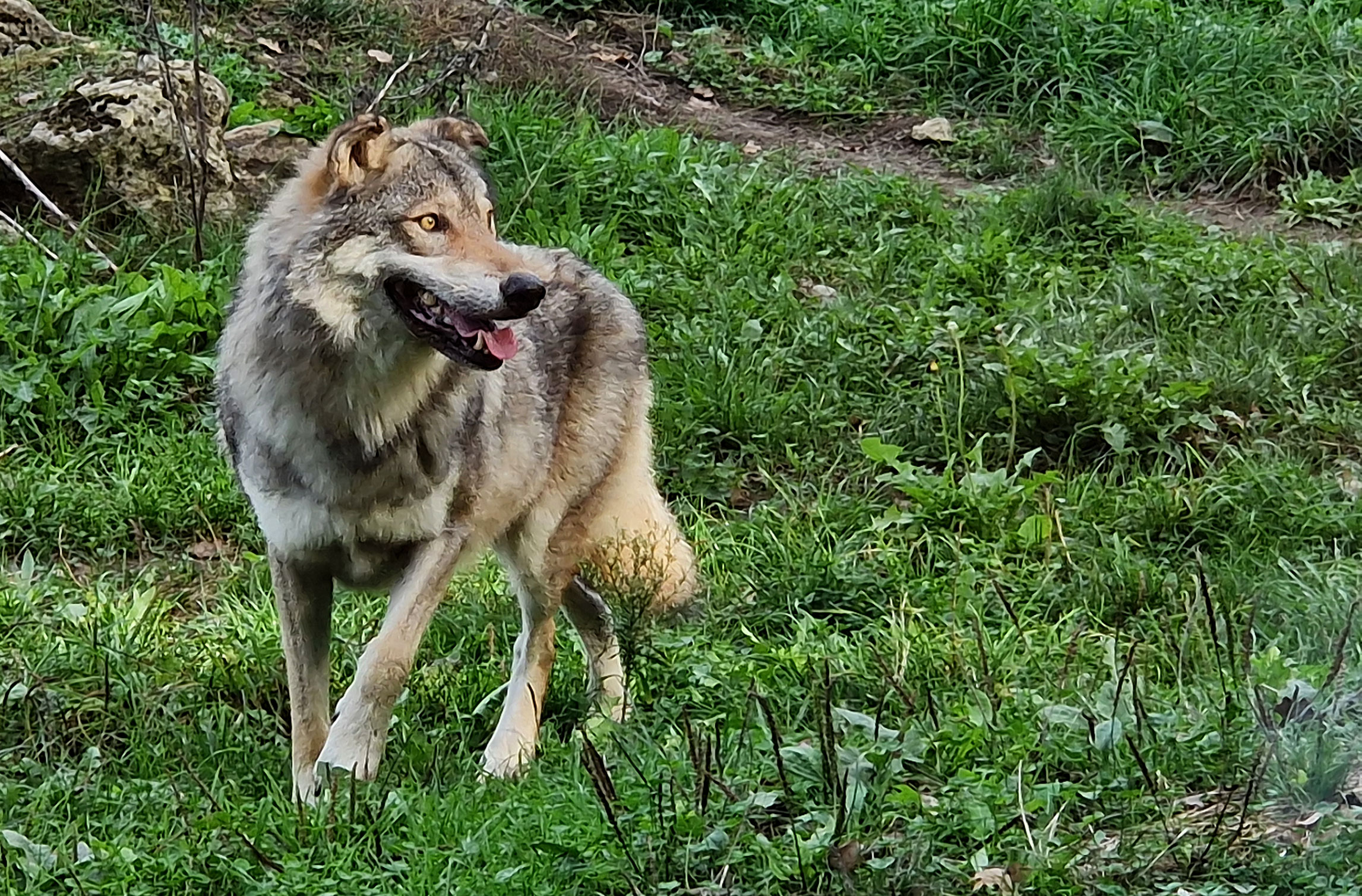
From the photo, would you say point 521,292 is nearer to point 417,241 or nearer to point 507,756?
point 417,241

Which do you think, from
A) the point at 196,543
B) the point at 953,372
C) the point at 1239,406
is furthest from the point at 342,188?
the point at 1239,406

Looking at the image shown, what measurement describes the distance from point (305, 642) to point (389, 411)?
27.5 inches

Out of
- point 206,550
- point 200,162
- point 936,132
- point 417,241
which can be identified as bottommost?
point 206,550

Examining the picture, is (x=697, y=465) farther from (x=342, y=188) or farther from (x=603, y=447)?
(x=342, y=188)

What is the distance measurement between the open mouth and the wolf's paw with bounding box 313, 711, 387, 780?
0.93 m

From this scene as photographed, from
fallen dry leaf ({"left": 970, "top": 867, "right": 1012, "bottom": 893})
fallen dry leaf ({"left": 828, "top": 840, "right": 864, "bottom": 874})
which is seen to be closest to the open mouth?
fallen dry leaf ({"left": 828, "top": 840, "right": 864, "bottom": 874})

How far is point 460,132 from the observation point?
4.32m

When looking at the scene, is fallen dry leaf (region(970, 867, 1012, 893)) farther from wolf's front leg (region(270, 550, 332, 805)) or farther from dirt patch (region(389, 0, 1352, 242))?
dirt patch (region(389, 0, 1352, 242))

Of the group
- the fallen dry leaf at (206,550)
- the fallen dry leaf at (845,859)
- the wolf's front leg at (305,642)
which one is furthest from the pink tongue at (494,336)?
the fallen dry leaf at (206,550)

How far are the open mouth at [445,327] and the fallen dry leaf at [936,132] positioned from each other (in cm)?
562

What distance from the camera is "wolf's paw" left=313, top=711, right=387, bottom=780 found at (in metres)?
3.95

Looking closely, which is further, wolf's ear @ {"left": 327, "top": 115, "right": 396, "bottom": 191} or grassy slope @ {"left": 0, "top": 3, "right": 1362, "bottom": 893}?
wolf's ear @ {"left": 327, "top": 115, "right": 396, "bottom": 191}

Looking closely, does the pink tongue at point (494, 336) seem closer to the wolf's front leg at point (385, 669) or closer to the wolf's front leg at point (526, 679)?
the wolf's front leg at point (385, 669)

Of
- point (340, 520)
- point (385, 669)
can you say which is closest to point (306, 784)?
point (385, 669)
